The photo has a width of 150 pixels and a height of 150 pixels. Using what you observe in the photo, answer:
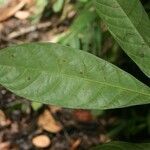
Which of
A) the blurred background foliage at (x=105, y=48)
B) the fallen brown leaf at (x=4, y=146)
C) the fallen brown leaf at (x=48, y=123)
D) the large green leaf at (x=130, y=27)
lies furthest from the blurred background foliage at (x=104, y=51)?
the large green leaf at (x=130, y=27)

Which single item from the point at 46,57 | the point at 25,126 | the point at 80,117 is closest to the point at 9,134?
the point at 25,126

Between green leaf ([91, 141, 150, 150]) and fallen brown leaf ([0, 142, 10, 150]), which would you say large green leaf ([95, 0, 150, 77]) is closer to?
green leaf ([91, 141, 150, 150])

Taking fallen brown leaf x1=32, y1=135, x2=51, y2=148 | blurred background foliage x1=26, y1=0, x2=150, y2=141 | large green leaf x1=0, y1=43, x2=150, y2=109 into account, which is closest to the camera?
large green leaf x1=0, y1=43, x2=150, y2=109

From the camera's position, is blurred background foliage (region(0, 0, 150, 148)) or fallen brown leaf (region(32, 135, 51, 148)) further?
fallen brown leaf (region(32, 135, 51, 148))

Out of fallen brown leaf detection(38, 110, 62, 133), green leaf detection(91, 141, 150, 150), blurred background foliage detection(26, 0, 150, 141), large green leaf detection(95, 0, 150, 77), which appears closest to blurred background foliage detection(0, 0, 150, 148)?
blurred background foliage detection(26, 0, 150, 141)

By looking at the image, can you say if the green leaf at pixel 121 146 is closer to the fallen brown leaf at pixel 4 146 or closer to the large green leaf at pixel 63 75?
the large green leaf at pixel 63 75

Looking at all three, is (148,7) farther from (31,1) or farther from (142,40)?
(31,1)
